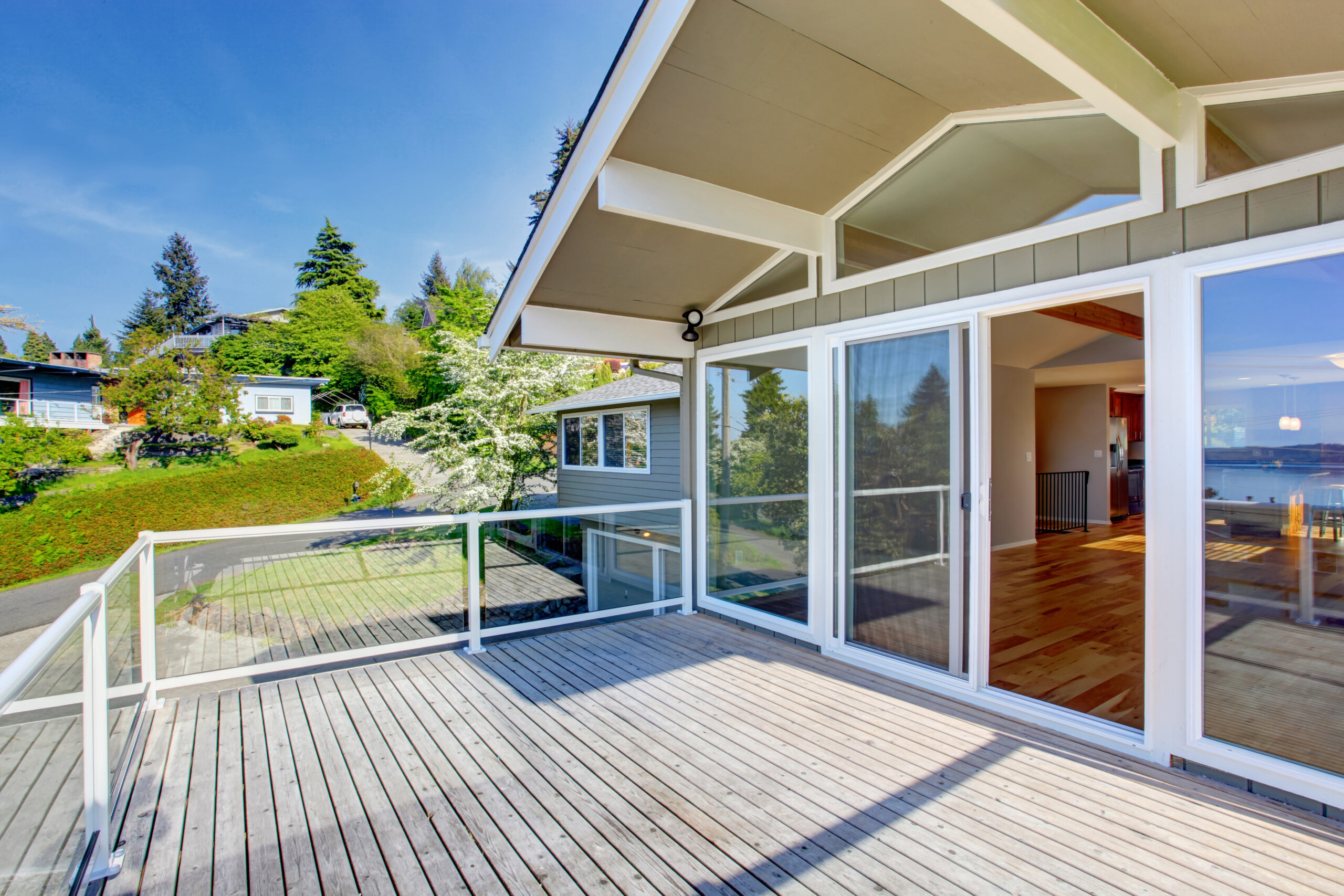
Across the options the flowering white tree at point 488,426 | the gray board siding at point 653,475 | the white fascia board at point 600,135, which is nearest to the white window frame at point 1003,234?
the white fascia board at point 600,135

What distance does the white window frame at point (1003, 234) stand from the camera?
8.21 ft

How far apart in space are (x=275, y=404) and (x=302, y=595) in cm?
2524

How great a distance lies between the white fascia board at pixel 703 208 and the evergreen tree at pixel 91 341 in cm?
5331

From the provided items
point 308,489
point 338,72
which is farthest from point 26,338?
point 308,489

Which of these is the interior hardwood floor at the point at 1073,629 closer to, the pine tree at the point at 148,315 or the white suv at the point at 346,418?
the white suv at the point at 346,418

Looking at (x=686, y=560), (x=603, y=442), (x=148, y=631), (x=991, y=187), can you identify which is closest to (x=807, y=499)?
(x=686, y=560)

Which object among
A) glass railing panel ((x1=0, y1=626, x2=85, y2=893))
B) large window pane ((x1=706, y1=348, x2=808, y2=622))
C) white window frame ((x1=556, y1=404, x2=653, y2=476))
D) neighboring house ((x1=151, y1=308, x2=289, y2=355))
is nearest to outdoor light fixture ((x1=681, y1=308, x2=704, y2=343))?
large window pane ((x1=706, y1=348, x2=808, y2=622))

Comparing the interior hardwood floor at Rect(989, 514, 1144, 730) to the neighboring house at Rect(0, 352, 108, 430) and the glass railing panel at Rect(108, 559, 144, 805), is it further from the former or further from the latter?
the neighboring house at Rect(0, 352, 108, 430)

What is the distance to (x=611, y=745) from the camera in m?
2.70

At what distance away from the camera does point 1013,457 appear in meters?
7.92

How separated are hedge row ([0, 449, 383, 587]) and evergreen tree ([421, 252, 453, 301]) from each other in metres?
27.5

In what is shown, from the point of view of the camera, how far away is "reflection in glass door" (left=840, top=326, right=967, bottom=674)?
3098 mm

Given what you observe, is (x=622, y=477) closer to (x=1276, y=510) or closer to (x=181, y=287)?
(x=1276, y=510)

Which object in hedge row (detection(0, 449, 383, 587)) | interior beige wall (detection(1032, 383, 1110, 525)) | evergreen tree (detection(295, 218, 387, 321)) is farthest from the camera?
evergreen tree (detection(295, 218, 387, 321))
